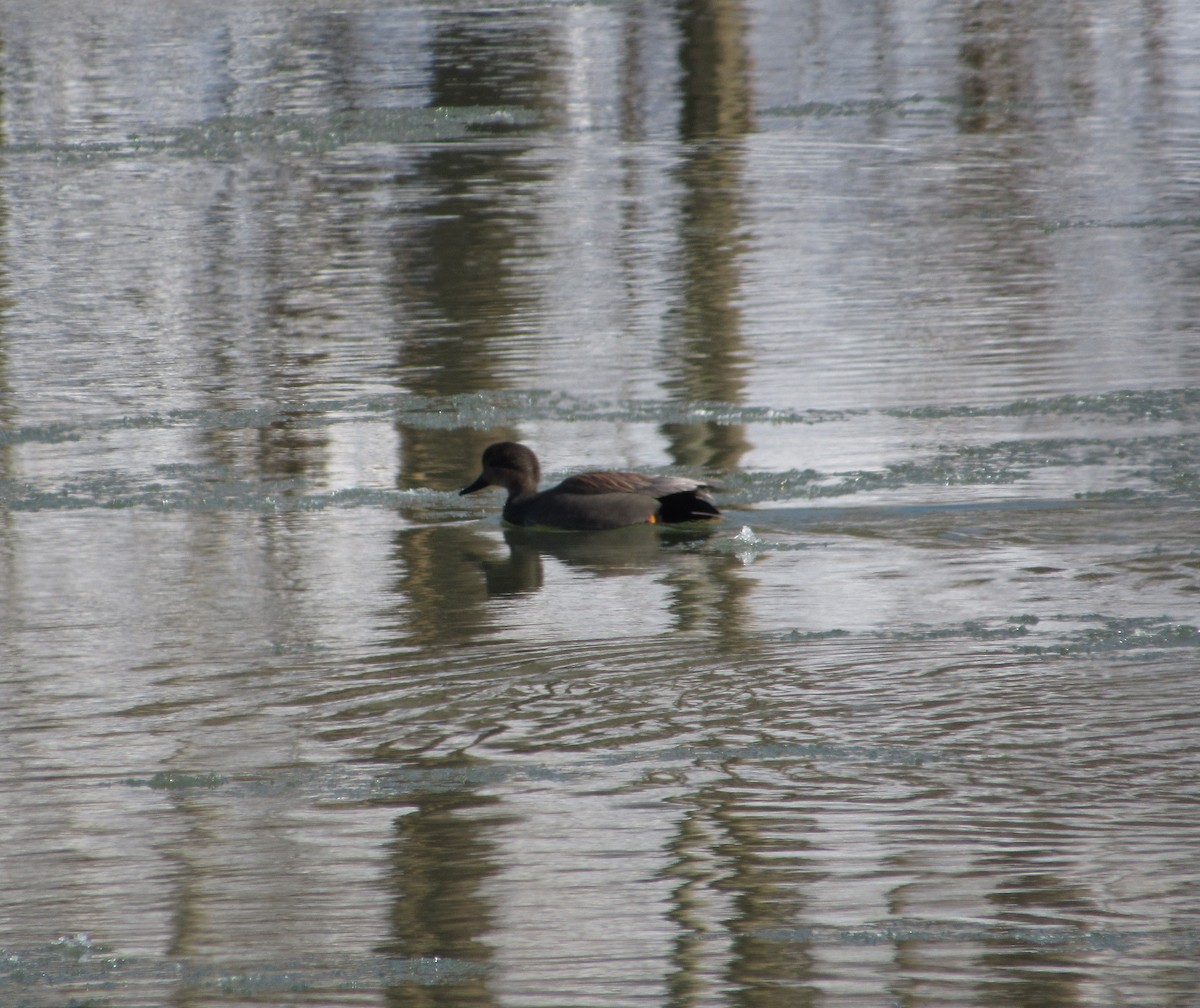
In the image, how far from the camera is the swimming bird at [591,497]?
8344 millimetres

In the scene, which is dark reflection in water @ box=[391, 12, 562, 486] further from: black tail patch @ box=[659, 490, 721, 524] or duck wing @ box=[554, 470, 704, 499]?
black tail patch @ box=[659, 490, 721, 524]

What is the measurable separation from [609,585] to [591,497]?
77 centimetres

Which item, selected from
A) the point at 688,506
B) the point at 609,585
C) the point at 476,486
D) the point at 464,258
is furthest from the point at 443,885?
the point at 464,258

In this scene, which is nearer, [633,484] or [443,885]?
[443,885]

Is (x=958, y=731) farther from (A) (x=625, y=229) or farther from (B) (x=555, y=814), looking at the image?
(A) (x=625, y=229)

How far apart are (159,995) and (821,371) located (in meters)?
7.01

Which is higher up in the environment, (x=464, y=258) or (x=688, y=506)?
(x=464, y=258)

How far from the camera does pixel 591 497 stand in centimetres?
848

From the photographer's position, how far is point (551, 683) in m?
6.41

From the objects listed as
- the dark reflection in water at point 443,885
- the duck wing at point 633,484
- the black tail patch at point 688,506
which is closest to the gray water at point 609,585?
the dark reflection in water at point 443,885

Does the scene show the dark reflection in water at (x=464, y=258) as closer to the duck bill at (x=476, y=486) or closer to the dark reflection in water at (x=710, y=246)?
the duck bill at (x=476, y=486)

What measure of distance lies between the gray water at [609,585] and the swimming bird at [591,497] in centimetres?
11

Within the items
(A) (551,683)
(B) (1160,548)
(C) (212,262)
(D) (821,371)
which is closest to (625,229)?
(C) (212,262)

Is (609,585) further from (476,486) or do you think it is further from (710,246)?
(710,246)
